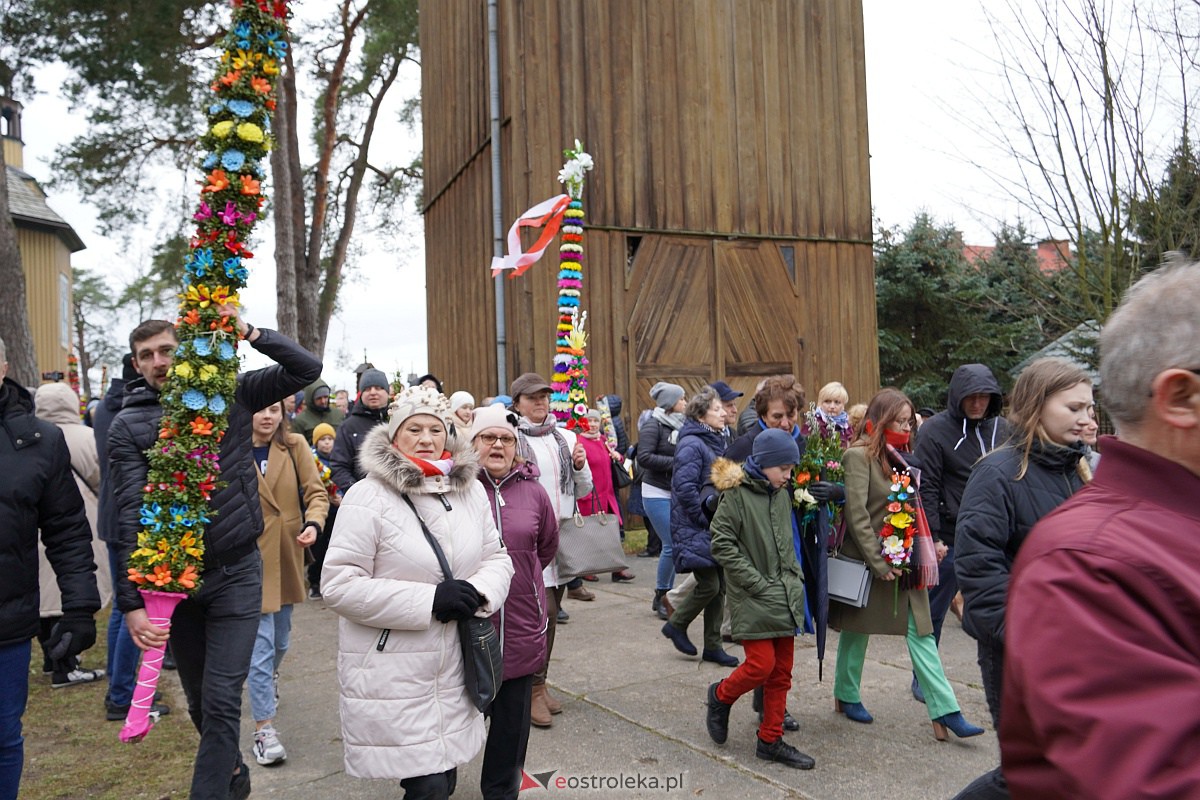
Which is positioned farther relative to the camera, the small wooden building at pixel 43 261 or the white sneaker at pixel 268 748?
the small wooden building at pixel 43 261

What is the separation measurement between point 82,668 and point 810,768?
555 cm

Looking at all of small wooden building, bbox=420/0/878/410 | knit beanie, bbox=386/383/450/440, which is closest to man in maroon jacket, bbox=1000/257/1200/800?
knit beanie, bbox=386/383/450/440

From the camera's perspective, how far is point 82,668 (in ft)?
23.7

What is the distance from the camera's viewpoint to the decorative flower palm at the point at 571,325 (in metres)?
9.00

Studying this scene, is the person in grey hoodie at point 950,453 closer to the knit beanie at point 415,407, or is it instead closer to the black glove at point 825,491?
the black glove at point 825,491

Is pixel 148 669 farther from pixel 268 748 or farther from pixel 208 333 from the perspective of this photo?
pixel 268 748

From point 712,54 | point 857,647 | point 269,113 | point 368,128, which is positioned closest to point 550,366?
point 712,54

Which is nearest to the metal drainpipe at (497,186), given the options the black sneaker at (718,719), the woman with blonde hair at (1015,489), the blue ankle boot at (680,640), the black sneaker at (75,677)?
the blue ankle boot at (680,640)

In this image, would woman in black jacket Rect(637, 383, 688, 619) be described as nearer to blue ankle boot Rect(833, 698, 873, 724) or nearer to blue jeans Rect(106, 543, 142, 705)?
blue ankle boot Rect(833, 698, 873, 724)

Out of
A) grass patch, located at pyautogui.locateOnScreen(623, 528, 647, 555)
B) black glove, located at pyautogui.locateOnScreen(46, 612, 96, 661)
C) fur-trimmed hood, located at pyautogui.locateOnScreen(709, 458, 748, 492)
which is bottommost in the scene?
grass patch, located at pyautogui.locateOnScreen(623, 528, 647, 555)

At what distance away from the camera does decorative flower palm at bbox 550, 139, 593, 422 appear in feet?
29.5

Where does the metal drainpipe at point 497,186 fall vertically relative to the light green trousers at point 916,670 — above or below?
above

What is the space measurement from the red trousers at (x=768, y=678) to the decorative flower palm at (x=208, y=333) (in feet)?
8.81

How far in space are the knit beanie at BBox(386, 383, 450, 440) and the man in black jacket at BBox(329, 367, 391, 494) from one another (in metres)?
4.20
